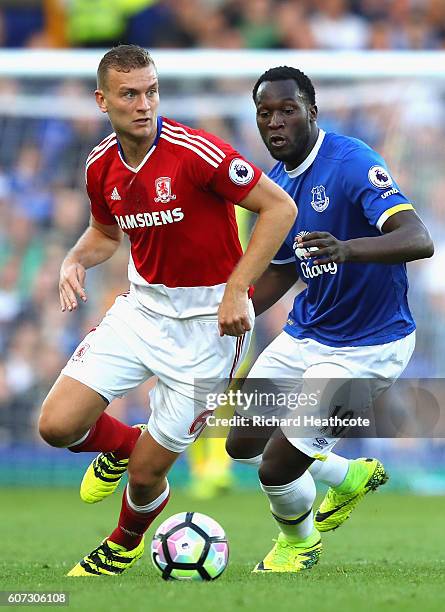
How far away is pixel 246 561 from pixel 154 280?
1894 millimetres

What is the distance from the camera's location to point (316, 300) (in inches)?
266

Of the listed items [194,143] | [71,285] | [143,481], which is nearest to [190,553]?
[143,481]

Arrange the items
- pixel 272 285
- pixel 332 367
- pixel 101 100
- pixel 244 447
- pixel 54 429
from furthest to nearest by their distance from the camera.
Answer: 1. pixel 272 285
2. pixel 244 447
3. pixel 332 367
4. pixel 101 100
5. pixel 54 429

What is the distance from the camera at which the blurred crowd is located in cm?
1498

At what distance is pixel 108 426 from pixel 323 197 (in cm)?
170

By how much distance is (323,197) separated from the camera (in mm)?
6586

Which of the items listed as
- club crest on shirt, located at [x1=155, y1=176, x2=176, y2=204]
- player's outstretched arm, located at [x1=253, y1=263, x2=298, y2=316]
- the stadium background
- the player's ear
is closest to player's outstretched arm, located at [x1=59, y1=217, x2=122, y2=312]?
club crest on shirt, located at [x1=155, y1=176, x2=176, y2=204]

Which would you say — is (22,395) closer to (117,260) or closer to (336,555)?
(117,260)

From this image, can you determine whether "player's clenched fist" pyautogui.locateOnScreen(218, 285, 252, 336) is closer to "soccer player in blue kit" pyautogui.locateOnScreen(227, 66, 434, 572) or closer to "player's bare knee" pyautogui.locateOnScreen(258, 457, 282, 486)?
"soccer player in blue kit" pyautogui.locateOnScreen(227, 66, 434, 572)

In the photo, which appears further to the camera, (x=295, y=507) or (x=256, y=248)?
(x=295, y=507)

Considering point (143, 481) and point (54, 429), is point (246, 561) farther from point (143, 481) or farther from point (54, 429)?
point (54, 429)

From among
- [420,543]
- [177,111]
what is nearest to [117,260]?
[177,111]

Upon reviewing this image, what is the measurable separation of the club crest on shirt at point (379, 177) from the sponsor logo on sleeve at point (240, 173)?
78cm

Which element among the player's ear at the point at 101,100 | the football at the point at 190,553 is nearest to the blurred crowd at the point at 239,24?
the player's ear at the point at 101,100
